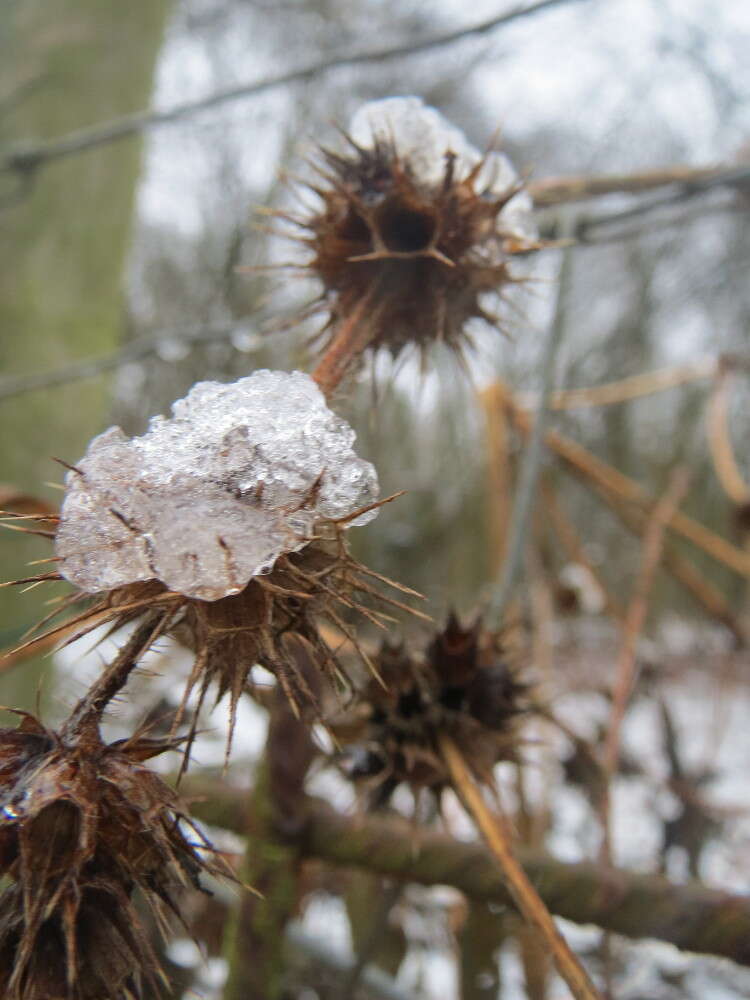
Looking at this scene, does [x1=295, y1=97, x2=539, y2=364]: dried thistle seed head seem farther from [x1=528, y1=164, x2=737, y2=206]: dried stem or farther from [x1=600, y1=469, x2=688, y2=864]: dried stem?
[x1=600, y1=469, x2=688, y2=864]: dried stem

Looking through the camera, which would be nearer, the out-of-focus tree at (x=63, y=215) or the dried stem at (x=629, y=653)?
the dried stem at (x=629, y=653)

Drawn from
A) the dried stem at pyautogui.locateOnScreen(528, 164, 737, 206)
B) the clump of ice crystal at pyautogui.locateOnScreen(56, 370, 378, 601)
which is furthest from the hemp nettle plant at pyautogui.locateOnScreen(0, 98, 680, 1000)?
the dried stem at pyautogui.locateOnScreen(528, 164, 737, 206)

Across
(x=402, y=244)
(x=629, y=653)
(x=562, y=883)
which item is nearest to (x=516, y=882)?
(x=562, y=883)

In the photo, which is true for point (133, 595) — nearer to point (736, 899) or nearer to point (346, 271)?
point (346, 271)

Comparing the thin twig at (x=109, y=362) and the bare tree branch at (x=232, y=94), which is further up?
the bare tree branch at (x=232, y=94)

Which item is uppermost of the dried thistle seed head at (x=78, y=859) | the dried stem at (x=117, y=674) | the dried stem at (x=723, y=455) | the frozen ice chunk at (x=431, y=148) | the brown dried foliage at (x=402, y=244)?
the dried stem at (x=723, y=455)

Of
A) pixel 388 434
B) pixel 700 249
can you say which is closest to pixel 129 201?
pixel 388 434

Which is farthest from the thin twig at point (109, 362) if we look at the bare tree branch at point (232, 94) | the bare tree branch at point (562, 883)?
the bare tree branch at point (562, 883)

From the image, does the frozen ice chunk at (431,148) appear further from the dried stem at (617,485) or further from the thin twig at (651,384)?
the thin twig at (651,384)
